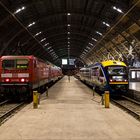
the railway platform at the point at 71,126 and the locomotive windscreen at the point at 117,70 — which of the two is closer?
the railway platform at the point at 71,126

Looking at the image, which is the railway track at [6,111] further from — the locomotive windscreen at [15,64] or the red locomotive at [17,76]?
the locomotive windscreen at [15,64]

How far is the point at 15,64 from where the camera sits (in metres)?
23.4

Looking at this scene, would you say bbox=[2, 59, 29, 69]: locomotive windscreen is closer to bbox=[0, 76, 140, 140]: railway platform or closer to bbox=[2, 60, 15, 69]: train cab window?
bbox=[2, 60, 15, 69]: train cab window

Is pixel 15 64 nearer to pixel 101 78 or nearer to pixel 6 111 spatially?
pixel 6 111

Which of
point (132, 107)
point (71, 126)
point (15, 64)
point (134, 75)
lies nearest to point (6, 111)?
point (15, 64)

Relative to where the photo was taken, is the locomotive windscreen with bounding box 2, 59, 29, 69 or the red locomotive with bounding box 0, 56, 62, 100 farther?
the locomotive windscreen with bounding box 2, 59, 29, 69

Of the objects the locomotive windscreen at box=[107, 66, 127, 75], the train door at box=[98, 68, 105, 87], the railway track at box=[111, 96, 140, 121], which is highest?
the locomotive windscreen at box=[107, 66, 127, 75]

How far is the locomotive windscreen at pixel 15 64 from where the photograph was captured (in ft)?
76.7

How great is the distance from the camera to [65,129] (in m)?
11.9

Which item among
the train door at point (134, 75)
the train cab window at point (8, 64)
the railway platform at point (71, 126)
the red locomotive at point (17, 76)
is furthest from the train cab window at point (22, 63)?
the train door at point (134, 75)

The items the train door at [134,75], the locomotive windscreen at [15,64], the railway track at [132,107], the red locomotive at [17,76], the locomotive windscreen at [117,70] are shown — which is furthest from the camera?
the train door at [134,75]

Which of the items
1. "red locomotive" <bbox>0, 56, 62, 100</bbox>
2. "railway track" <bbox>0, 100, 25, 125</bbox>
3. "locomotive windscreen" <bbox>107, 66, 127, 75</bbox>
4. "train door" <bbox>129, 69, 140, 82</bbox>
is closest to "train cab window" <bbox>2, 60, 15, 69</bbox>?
"red locomotive" <bbox>0, 56, 62, 100</bbox>

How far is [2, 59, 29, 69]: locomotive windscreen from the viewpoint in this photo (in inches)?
920

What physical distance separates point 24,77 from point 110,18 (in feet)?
72.7
